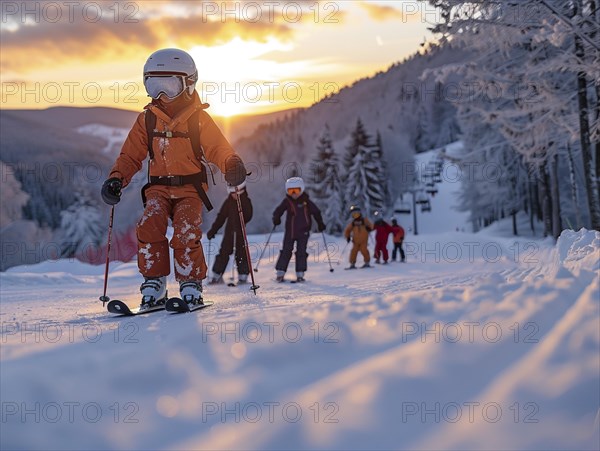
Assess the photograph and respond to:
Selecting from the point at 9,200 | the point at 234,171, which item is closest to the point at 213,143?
the point at 234,171

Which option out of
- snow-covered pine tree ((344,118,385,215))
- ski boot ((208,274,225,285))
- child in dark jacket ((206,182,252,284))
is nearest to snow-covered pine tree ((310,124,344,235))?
snow-covered pine tree ((344,118,385,215))

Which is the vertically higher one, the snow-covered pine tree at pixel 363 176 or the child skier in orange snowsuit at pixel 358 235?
the snow-covered pine tree at pixel 363 176

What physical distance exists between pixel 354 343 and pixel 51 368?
4.89 feet

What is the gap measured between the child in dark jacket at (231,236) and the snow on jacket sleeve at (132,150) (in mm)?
4108

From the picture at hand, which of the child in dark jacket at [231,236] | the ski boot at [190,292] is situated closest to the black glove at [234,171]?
the ski boot at [190,292]

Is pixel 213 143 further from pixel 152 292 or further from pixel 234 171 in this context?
pixel 152 292

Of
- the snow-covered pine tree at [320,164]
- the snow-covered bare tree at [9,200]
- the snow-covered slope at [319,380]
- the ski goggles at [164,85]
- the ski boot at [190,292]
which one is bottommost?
the snow-covered slope at [319,380]

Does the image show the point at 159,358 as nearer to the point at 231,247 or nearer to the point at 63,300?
the point at 63,300

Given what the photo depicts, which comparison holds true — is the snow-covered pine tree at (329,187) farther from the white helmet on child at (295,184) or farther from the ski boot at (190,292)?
the ski boot at (190,292)

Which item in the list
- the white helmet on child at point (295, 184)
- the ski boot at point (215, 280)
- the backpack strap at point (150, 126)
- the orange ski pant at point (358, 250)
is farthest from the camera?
the orange ski pant at point (358, 250)

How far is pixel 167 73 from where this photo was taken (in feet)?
16.4

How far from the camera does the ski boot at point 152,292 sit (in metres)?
4.72

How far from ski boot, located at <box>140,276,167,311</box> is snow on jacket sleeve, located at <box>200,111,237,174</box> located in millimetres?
1137

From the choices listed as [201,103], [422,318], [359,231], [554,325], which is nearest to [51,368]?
[422,318]
